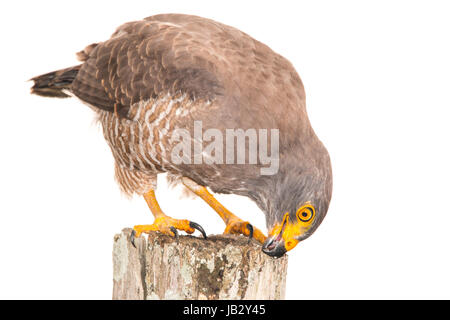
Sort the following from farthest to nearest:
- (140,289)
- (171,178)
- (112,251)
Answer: (171,178) < (112,251) < (140,289)

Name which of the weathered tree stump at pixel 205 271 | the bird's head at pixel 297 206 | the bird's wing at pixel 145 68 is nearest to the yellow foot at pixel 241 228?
the weathered tree stump at pixel 205 271

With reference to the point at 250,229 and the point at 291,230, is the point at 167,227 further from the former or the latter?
the point at 291,230

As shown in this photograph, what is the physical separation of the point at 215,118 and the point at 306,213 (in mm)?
1069

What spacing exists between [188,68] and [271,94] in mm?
729

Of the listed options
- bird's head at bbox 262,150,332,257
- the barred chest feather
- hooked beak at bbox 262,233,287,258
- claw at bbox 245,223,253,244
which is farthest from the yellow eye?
the barred chest feather

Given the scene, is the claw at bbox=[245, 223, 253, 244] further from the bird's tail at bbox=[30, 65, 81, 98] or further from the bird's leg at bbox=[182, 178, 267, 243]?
the bird's tail at bbox=[30, 65, 81, 98]

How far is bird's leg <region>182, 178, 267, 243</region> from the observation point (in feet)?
20.3

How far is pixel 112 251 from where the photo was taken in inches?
240

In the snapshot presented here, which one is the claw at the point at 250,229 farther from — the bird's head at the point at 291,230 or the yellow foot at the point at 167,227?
the bird's head at the point at 291,230

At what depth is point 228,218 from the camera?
6.50m

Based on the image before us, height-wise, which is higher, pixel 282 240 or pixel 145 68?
pixel 145 68

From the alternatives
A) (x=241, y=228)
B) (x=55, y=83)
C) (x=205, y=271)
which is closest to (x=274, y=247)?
(x=205, y=271)
